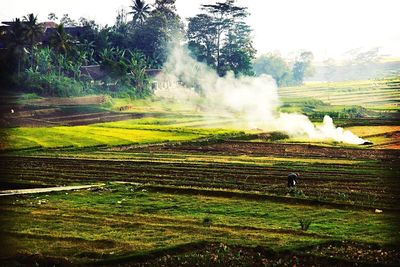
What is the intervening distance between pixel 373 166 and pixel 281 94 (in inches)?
1721

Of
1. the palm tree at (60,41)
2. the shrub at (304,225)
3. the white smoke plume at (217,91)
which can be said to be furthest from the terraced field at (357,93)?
the shrub at (304,225)

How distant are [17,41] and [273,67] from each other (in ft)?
129

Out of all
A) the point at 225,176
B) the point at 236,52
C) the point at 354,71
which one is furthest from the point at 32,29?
the point at 354,71

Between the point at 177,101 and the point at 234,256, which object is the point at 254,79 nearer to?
the point at 177,101

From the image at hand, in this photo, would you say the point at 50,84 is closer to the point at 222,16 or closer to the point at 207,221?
the point at 222,16

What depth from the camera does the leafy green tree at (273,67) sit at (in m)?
76.2

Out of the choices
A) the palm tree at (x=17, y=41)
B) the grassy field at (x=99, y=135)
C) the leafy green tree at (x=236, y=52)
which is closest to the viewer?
the grassy field at (x=99, y=135)

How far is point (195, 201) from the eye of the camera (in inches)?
676

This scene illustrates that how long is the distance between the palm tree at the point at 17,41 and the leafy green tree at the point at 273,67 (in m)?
36.3

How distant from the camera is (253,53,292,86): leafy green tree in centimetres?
7625

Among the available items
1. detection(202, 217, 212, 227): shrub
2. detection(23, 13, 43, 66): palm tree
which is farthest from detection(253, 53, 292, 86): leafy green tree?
detection(202, 217, 212, 227): shrub

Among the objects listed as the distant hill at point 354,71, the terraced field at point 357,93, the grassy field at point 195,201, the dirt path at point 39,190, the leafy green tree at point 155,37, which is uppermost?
the leafy green tree at point 155,37

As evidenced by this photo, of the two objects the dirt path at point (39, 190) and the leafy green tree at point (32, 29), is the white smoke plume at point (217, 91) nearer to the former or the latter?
the leafy green tree at point (32, 29)

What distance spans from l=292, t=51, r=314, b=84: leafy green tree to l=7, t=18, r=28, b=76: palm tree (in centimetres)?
4573
